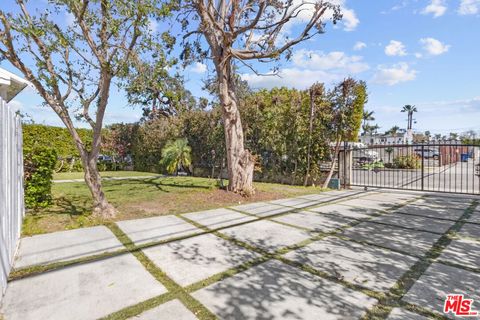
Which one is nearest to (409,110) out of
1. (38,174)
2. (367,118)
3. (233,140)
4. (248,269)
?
(367,118)

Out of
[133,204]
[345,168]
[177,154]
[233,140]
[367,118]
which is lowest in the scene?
[133,204]

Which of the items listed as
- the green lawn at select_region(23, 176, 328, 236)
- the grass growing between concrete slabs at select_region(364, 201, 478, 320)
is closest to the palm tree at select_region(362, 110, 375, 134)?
the green lawn at select_region(23, 176, 328, 236)

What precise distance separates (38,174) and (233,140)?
194 inches

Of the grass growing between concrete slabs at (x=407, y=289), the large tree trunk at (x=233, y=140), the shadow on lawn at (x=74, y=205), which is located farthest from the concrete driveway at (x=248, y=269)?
the large tree trunk at (x=233, y=140)

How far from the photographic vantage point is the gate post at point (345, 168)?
390 inches

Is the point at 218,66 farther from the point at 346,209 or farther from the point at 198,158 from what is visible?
the point at 198,158

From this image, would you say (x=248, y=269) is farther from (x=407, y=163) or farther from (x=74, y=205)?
(x=407, y=163)

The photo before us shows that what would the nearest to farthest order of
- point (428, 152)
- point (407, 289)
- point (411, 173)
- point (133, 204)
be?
point (407, 289) < point (133, 204) < point (428, 152) < point (411, 173)

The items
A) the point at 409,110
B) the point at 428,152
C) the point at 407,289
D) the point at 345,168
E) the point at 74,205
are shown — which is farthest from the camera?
the point at 409,110

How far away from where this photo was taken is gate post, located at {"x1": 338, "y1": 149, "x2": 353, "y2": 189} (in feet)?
32.5

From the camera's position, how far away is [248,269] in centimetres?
302

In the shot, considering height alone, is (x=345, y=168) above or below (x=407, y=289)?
above

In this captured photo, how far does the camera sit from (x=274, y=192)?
845 cm

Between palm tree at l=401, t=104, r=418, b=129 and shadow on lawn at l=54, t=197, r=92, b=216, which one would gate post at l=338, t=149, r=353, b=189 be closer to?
shadow on lawn at l=54, t=197, r=92, b=216
